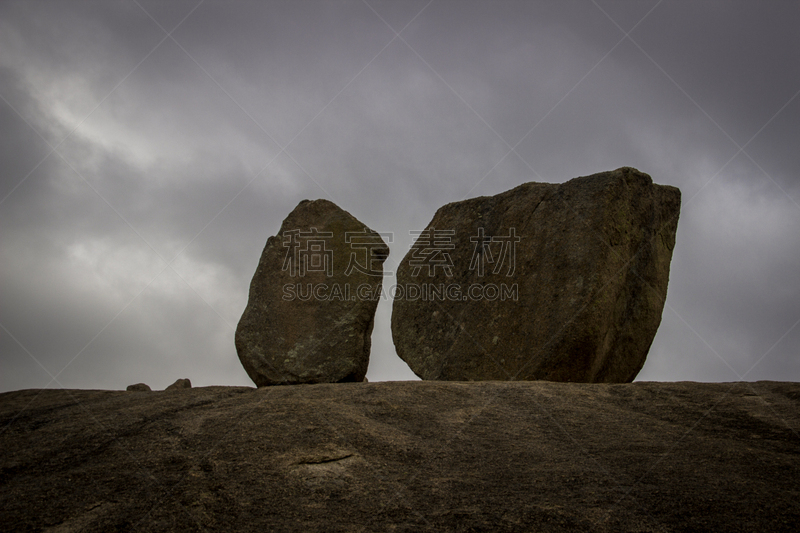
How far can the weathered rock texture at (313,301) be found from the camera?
748 cm

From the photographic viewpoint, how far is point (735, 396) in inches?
191

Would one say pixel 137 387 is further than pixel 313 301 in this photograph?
Yes

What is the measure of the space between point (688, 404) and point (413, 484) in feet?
8.29

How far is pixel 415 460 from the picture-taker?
3.84 m

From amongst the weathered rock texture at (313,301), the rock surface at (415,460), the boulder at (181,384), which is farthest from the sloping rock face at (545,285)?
the boulder at (181,384)

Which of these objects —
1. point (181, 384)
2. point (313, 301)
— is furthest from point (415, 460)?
point (181, 384)

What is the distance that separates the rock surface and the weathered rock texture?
2.17 metres

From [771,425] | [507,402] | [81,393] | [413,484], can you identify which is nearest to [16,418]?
[81,393]

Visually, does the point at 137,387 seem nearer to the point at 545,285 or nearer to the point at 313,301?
the point at 313,301

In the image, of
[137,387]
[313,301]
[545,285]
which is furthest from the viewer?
[137,387]

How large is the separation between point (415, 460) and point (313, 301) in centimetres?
430

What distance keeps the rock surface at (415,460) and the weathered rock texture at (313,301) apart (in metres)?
2.17

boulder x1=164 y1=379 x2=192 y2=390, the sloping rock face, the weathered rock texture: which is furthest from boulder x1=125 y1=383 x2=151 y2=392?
the sloping rock face

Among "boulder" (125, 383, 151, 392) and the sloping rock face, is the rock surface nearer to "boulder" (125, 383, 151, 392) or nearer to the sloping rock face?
the sloping rock face
